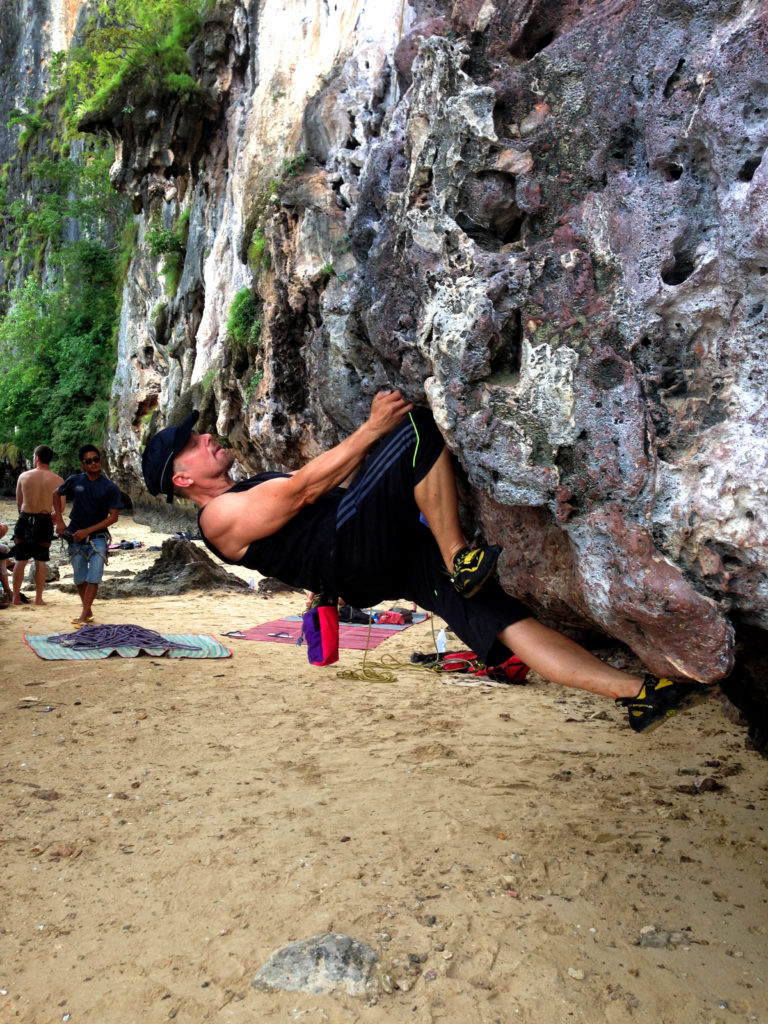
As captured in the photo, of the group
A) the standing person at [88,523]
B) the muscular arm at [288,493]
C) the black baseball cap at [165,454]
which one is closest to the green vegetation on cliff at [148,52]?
the standing person at [88,523]

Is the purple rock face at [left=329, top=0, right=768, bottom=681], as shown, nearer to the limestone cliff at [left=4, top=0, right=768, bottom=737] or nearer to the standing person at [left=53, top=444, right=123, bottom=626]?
the limestone cliff at [left=4, top=0, right=768, bottom=737]

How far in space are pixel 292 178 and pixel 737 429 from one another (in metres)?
9.31

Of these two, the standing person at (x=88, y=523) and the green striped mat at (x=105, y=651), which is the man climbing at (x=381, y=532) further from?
the standing person at (x=88, y=523)

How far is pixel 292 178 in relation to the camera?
10.4 metres

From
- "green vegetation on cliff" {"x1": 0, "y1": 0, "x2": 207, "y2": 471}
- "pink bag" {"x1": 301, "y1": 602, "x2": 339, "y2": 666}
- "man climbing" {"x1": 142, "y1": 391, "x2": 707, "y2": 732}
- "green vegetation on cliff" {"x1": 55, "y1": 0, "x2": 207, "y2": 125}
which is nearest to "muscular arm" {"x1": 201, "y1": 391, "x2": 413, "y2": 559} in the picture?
"man climbing" {"x1": 142, "y1": 391, "x2": 707, "y2": 732}

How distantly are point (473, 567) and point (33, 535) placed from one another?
8354 millimetres

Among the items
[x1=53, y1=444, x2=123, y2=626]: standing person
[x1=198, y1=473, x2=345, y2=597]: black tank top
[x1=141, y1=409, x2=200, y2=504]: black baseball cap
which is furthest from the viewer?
[x1=53, y1=444, x2=123, y2=626]: standing person

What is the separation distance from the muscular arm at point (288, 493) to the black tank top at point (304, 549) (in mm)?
50

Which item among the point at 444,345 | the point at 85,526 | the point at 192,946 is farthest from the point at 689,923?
the point at 85,526

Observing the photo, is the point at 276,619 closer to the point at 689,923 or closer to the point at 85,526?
the point at 85,526

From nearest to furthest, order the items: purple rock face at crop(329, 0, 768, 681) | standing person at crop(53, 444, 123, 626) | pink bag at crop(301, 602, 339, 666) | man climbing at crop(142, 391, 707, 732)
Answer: purple rock face at crop(329, 0, 768, 681) < man climbing at crop(142, 391, 707, 732) < pink bag at crop(301, 602, 339, 666) < standing person at crop(53, 444, 123, 626)

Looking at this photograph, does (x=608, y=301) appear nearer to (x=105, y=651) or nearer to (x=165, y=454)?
(x=165, y=454)

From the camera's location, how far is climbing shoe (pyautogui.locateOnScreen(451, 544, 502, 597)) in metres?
3.23

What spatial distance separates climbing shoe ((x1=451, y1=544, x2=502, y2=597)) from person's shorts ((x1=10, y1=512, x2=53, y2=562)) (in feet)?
26.6
